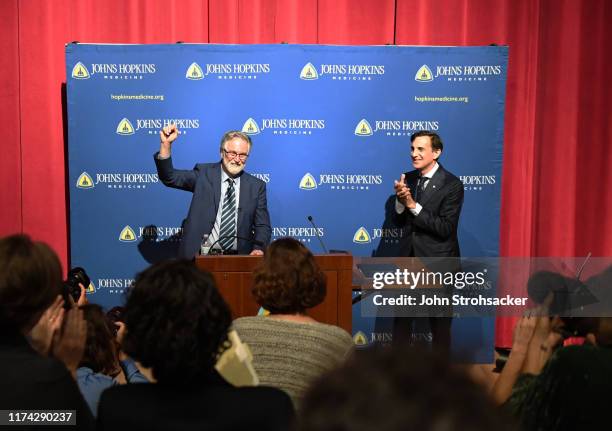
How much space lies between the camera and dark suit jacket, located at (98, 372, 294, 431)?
131 cm

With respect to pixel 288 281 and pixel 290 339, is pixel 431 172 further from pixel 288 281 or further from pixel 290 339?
pixel 290 339

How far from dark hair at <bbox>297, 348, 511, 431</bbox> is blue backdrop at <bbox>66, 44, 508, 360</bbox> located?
4.83 meters

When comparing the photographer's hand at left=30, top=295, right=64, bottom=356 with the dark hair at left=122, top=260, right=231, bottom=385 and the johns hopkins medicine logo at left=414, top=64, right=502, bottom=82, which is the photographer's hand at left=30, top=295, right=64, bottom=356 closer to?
the dark hair at left=122, top=260, right=231, bottom=385

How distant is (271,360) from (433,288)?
9.33ft

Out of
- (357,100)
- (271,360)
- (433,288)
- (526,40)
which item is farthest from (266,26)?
(271,360)

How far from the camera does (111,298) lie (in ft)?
17.7

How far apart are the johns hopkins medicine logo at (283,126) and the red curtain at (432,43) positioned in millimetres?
764

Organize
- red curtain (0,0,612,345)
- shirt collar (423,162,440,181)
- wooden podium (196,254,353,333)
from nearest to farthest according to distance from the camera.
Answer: wooden podium (196,254,353,333)
shirt collar (423,162,440,181)
red curtain (0,0,612,345)

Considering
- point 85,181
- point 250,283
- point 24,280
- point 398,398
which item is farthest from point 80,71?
point 398,398

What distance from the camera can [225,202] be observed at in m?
4.97

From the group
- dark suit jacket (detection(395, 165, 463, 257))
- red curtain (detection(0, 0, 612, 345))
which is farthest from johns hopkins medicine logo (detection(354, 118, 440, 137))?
A: dark suit jacket (detection(395, 165, 463, 257))

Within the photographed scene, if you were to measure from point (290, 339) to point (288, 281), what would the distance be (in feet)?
0.86

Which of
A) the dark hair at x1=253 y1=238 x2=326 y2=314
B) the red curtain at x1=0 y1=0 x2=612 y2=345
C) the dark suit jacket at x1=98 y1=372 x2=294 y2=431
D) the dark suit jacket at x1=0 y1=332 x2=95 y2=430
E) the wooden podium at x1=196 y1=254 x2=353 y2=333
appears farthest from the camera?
the red curtain at x1=0 y1=0 x2=612 y2=345

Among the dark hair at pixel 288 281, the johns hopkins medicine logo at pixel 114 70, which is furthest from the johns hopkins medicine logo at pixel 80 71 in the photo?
the dark hair at pixel 288 281
